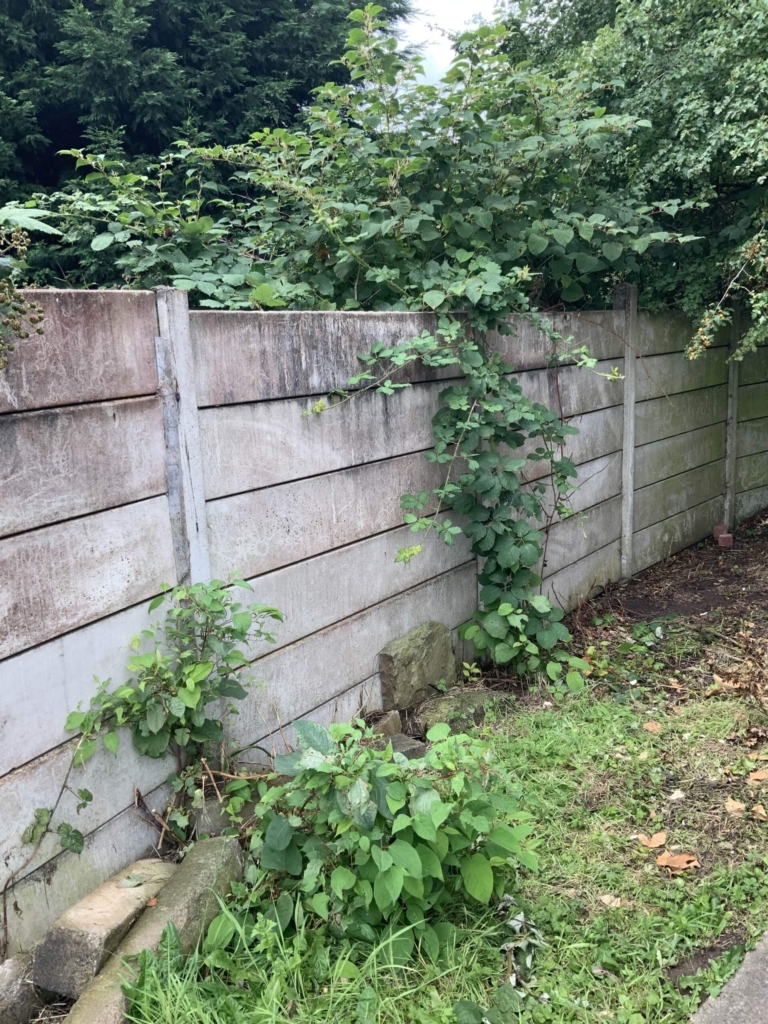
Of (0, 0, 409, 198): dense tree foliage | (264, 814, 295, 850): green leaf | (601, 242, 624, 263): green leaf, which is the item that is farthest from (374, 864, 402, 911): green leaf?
(0, 0, 409, 198): dense tree foliage

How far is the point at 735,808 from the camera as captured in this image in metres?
2.65

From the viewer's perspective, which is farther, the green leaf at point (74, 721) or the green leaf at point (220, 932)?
the green leaf at point (74, 721)

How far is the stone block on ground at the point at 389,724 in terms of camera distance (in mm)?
3104

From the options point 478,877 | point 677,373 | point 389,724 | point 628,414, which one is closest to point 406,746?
point 389,724

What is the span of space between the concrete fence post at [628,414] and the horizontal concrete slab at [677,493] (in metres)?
0.11

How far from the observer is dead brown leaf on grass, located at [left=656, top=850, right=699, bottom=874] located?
93.6 inches

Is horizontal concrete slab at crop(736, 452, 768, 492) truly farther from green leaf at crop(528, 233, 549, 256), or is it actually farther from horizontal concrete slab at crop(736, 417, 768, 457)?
green leaf at crop(528, 233, 549, 256)

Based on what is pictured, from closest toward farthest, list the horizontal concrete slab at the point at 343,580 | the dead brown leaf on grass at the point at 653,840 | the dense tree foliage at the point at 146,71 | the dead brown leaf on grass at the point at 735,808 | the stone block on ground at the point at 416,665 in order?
1. the dead brown leaf on grass at the point at 653,840
2. the dead brown leaf on grass at the point at 735,808
3. the horizontal concrete slab at the point at 343,580
4. the stone block on ground at the point at 416,665
5. the dense tree foliage at the point at 146,71

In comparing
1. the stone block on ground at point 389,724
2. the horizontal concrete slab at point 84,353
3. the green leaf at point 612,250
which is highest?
the green leaf at point 612,250

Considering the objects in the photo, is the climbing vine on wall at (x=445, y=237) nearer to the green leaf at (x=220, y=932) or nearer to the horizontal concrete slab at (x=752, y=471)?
the green leaf at (x=220, y=932)

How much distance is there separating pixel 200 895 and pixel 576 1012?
93 centimetres

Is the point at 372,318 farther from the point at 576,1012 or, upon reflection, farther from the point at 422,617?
the point at 576,1012

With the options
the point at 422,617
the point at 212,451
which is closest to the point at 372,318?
the point at 212,451

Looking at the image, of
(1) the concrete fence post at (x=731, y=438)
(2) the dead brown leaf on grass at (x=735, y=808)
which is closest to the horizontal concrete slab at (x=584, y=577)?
(1) the concrete fence post at (x=731, y=438)
